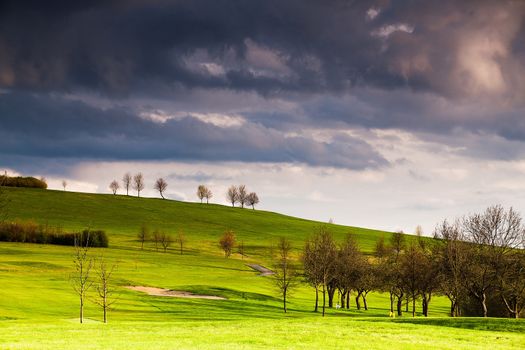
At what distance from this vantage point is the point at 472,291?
219 feet

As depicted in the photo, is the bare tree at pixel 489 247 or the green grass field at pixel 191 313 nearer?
the green grass field at pixel 191 313

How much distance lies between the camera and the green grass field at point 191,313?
32.2m

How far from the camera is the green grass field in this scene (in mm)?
32219

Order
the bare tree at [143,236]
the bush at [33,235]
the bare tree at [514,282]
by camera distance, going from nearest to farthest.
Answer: the bare tree at [514,282]
the bush at [33,235]
the bare tree at [143,236]

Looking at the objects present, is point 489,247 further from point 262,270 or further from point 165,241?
point 165,241

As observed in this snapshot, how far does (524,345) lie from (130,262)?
103038 mm

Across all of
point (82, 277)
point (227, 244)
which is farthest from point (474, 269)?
point (227, 244)

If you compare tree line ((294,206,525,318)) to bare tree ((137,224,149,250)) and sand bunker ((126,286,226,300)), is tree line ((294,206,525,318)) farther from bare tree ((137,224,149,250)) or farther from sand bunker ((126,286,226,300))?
bare tree ((137,224,149,250))

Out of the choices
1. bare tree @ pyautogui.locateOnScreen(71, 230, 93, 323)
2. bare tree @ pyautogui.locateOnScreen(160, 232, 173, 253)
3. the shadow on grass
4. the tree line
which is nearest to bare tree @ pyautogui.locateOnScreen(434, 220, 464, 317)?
the tree line

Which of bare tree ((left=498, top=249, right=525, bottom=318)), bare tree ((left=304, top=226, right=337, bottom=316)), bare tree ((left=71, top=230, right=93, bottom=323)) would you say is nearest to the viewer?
bare tree ((left=71, top=230, right=93, bottom=323))

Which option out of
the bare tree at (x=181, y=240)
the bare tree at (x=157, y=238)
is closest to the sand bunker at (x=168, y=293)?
the bare tree at (x=181, y=240)

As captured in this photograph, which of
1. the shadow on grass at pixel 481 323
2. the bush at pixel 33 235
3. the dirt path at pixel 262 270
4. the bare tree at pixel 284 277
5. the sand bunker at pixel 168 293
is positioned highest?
the bush at pixel 33 235

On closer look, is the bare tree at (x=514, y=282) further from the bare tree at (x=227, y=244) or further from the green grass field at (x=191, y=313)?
the bare tree at (x=227, y=244)

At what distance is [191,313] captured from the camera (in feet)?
220
